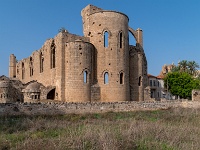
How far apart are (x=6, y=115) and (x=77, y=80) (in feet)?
32.7

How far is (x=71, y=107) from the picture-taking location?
23562mm

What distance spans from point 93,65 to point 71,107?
338 inches

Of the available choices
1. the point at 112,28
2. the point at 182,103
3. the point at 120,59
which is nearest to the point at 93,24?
the point at 112,28

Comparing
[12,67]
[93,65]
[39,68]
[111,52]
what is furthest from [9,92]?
[12,67]

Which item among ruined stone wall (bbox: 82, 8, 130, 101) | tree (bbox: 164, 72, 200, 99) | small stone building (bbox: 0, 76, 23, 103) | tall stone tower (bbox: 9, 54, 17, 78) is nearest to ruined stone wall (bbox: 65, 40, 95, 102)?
ruined stone wall (bbox: 82, 8, 130, 101)

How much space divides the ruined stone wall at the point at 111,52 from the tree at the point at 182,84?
15.2 meters

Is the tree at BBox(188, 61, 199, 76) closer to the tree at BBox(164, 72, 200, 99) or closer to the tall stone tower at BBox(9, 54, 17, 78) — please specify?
the tree at BBox(164, 72, 200, 99)

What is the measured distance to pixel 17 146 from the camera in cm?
888

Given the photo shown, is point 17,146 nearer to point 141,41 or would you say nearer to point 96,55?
point 96,55

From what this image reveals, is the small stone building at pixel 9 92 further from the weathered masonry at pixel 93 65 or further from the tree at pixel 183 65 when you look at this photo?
the tree at pixel 183 65

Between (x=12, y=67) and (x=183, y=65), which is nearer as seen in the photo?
(x=12, y=67)

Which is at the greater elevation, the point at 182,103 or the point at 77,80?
the point at 77,80

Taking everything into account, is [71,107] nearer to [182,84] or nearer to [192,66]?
[182,84]

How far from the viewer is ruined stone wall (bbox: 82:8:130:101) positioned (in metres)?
30.5
